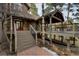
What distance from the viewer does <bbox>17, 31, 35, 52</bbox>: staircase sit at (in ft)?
5.47

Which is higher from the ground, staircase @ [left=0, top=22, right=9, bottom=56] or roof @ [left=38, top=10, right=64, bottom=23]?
roof @ [left=38, top=10, right=64, bottom=23]

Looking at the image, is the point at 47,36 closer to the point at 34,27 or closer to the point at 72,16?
the point at 34,27

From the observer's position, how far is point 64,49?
5.50 feet

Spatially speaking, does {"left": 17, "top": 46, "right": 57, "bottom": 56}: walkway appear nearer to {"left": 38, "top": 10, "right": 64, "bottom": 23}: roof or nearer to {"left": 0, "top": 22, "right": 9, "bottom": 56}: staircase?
{"left": 0, "top": 22, "right": 9, "bottom": 56}: staircase

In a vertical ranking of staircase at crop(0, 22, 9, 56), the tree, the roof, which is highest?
the tree

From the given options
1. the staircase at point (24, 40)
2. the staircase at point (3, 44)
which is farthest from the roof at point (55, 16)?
the staircase at point (3, 44)

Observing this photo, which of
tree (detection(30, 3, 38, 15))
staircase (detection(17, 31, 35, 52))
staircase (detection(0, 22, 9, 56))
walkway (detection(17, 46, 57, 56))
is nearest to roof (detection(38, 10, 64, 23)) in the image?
tree (detection(30, 3, 38, 15))

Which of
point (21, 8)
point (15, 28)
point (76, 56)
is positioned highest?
point (21, 8)

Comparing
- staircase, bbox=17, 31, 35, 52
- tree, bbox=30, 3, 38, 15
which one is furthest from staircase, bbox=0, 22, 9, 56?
tree, bbox=30, 3, 38, 15

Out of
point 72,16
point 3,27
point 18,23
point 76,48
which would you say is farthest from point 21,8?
point 76,48

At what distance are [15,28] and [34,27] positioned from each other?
241 mm

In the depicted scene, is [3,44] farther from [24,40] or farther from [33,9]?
[33,9]

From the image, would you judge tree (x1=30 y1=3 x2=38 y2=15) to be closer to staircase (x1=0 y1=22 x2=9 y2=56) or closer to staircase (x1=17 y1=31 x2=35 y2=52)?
staircase (x1=17 y1=31 x2=35 y2=52)

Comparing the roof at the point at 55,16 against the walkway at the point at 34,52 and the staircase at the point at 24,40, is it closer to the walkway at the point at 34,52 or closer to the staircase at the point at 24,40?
the staircase at the point at 24,40
